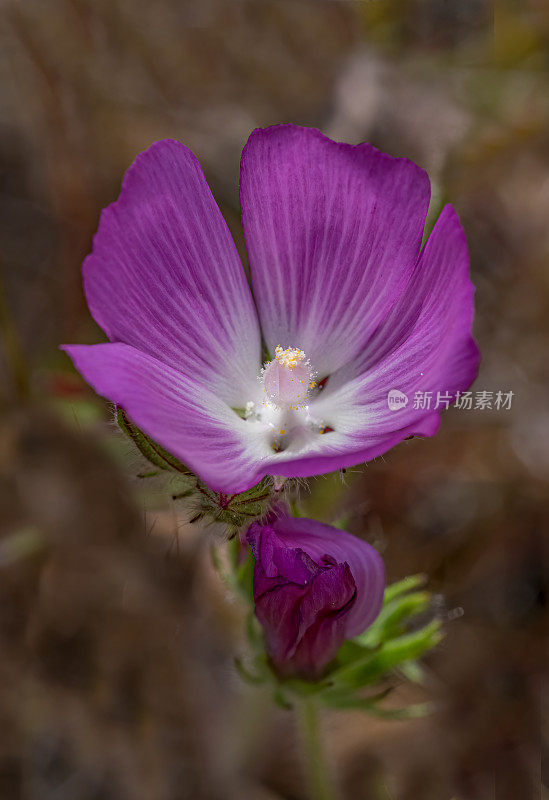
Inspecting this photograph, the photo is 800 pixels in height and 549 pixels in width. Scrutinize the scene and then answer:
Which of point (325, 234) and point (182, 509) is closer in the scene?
point (325, 234)

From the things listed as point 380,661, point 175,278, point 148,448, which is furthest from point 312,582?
point 175,278

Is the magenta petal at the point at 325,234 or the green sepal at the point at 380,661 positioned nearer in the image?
the magenta petal at the point at 325,234

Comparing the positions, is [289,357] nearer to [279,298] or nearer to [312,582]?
[279,298]

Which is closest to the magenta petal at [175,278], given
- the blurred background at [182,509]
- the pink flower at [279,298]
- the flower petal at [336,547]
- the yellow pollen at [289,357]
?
the pink flower at [279,298]

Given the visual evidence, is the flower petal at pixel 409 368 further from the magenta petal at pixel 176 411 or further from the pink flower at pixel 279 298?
the magenta petal at pixel 176 411

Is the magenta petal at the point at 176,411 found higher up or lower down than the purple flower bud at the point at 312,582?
higher up

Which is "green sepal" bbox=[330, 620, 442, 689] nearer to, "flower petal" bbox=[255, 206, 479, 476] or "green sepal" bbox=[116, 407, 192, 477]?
"flower petal" bbox=[255, 206, 479, 476]

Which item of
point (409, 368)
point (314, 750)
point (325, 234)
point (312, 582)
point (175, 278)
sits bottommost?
point (314, 750)
